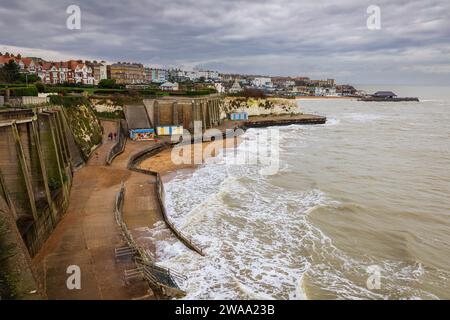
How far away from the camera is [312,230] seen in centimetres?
1480

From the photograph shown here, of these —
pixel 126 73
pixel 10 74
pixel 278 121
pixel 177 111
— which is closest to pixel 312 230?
pixel 177 111

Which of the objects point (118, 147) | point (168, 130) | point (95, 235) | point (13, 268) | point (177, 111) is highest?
point (177, 111)

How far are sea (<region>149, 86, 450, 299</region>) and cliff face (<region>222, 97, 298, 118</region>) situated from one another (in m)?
35.1

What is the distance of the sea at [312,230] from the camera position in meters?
11.0

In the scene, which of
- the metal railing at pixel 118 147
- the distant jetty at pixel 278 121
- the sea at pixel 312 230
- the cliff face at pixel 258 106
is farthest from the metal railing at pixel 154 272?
the cliff face at pixel 258 106

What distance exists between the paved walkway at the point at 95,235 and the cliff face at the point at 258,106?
40472mm

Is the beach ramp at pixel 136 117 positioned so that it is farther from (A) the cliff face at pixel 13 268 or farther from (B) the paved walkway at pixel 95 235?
(A) the cliff face at pixel 13 268

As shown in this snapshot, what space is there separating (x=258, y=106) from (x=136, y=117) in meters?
32.9

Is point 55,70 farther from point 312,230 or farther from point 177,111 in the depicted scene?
point 312,230

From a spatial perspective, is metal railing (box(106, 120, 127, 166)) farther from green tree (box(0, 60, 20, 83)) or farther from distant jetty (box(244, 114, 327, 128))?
distant jetty (box(244, 114, 327, 128))

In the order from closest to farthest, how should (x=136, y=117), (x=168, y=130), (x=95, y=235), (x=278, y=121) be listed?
(x=95, y=235) → (x=168, y=130) → (x=136, y=117) → (x=278, y=121)

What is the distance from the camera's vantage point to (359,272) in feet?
38.5

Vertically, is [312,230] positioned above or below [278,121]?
below
